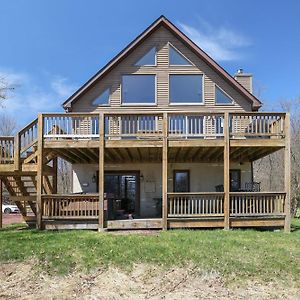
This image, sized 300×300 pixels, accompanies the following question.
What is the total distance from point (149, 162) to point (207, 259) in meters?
8.43

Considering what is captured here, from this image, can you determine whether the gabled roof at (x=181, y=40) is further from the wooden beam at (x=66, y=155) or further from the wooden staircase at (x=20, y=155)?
the wooden staircase at (x=20, y=155)

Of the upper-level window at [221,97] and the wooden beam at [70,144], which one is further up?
the upper-level window at [221,97]

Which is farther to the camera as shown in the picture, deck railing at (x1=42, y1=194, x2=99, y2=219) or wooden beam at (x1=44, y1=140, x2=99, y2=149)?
wooden beam at (x1=44, y1=140, x2=99, y2=149)

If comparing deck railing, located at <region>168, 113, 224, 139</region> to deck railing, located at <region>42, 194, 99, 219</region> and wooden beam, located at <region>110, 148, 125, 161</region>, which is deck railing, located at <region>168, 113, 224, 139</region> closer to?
wooden beam, located at <region>110, 148, 125, 161</region>

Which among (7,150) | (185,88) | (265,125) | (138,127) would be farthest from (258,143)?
(7,150)

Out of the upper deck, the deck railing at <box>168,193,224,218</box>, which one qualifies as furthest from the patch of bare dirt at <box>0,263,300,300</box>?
the upper deck

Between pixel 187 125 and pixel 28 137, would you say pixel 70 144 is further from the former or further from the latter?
pixel 187 125

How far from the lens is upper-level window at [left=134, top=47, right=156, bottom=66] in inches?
663

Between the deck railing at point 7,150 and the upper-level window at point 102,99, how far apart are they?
4874 mm

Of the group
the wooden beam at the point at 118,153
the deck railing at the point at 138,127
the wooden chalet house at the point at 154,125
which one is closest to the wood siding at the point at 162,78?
the wooden chalet house at the point at 154,125

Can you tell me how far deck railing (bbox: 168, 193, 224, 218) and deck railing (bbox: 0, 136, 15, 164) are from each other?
18.8ft

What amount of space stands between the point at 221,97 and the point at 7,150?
9.58 m

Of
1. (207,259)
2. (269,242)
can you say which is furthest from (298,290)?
(269,242)

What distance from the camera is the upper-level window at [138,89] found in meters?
16.7
